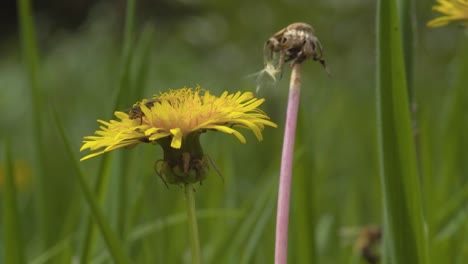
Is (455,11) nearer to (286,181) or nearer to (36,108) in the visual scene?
(286,181)

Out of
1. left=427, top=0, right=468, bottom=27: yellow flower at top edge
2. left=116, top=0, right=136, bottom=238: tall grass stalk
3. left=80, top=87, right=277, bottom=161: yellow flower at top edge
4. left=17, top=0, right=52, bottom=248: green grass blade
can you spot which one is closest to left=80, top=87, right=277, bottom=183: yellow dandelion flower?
left=80, top=87, right=277, bottom=161: yellow flower at top edge

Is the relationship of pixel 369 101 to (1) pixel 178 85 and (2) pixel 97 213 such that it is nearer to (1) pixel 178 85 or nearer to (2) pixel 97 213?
(1) pixel 178 85

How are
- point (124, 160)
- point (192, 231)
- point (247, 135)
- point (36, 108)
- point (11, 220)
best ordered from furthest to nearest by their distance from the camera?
point (247, 135) → point (36, 108) → point (124, 160) → point (11, 220) → point (192, 231)

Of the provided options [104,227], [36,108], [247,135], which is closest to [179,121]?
[104,227]

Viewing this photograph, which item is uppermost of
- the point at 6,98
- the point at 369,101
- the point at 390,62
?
the point at 6,98

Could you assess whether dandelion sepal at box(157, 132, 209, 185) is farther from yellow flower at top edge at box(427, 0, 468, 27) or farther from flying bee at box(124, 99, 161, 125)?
yellow flower at top edge at box(427, 0, 468, 27)

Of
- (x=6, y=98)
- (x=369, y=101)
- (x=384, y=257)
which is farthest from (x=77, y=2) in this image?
(x=384, y=257)

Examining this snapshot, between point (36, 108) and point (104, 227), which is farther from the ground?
point (36, 108)
